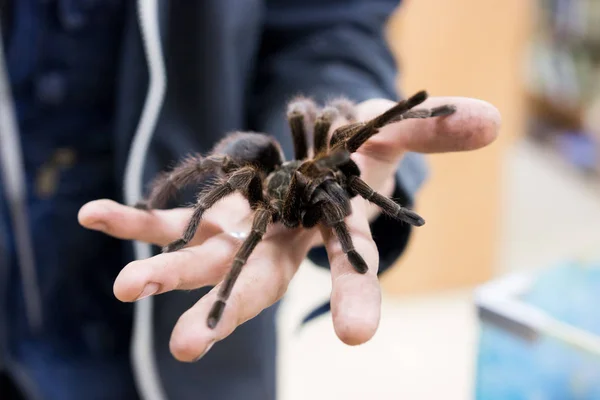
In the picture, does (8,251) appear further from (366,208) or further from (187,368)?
(366,208)

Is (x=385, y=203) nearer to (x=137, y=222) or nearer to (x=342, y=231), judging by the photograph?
(x=342, y=231)

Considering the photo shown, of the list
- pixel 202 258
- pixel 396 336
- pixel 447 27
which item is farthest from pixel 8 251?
pixel 447 27

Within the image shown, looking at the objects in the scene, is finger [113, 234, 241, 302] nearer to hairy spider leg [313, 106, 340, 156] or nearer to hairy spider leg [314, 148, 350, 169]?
hairy spider leg [314, 148, 350, 169]

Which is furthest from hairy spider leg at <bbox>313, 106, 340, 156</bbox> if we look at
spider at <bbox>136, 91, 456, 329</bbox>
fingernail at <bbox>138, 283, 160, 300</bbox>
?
fingernail at <bbox>138, 283, 160, 300</bbox>

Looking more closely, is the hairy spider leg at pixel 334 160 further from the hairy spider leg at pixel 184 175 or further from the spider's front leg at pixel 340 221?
the hairy spider leg at pixel 184 175

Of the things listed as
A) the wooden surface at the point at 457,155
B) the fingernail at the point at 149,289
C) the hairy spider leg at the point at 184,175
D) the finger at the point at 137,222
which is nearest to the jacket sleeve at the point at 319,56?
the hairy spider leg at the point at 184,175

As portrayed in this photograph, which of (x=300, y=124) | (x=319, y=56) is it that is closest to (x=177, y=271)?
(x=300, y=124)

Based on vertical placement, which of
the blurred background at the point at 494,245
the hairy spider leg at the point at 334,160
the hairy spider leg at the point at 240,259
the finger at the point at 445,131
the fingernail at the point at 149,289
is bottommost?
the blurred background at the point at 494,245
